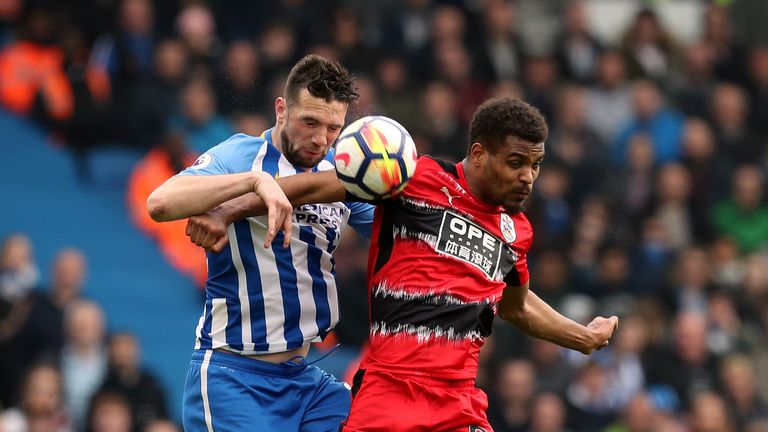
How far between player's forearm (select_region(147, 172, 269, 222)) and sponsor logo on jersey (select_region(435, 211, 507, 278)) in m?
0.79

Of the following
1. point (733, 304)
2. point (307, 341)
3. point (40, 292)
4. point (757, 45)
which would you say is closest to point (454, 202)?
point (307, 341)

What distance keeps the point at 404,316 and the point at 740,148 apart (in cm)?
1041

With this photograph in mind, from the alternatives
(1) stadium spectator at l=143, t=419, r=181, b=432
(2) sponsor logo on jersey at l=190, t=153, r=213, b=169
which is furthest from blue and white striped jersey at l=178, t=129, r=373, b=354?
(1) stadium spectator at l=143, t=419, r=181, b=432

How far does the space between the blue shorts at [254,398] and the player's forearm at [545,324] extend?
2.96 feet

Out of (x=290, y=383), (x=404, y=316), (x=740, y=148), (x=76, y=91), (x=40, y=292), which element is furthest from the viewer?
(x=740, y=148)

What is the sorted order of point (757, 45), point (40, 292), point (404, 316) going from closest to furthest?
point (404, 316)
point (40, 292)
point (757, 45)

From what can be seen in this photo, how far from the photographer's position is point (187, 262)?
42.5 ft

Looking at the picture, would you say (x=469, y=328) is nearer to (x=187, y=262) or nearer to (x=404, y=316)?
(x=404, y=316)

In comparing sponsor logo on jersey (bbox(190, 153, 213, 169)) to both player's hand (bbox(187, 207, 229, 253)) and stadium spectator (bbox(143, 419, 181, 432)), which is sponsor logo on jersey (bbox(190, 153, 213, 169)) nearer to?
player's hand (bbox(187, 207, 229, 253))

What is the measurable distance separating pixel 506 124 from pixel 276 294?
1239mm

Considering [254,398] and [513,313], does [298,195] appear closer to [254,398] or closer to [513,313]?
[254,398]

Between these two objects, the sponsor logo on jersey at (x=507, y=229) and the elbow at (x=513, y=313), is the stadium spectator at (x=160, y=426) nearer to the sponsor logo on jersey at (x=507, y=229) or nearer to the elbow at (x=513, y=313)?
the elbow at (x=513, y=313)

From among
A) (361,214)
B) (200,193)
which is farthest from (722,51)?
(200,193)

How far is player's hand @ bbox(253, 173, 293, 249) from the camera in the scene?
17.0 ft
